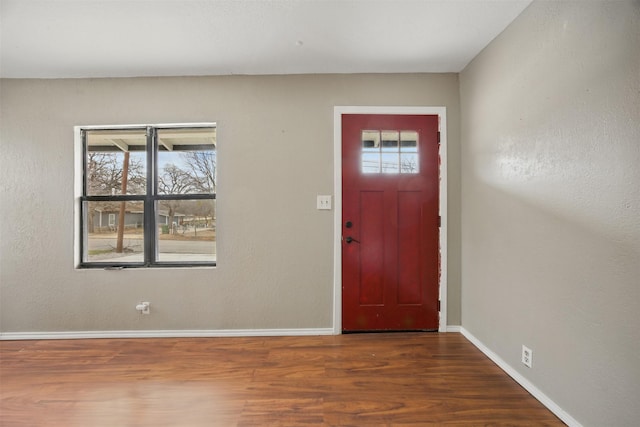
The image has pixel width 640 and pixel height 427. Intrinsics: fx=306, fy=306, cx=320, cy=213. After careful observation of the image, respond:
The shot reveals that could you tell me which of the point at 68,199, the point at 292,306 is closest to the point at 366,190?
the point at 292,306

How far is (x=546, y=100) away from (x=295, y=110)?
1897mm

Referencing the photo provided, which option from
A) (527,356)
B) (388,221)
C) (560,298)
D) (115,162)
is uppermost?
(115,162)

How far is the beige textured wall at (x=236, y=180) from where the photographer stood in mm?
2834

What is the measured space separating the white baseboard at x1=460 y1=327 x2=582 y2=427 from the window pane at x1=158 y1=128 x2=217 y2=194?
8.90 ft

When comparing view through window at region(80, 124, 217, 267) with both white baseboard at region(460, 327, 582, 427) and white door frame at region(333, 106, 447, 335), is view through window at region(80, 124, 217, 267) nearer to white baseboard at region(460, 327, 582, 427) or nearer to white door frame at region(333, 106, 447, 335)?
white door frame at region(333, 106, 447, 335)

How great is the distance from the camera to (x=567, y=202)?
5.33 ft

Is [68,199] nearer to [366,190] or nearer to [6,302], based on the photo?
[6,302]

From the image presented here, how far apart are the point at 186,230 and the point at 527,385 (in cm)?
297

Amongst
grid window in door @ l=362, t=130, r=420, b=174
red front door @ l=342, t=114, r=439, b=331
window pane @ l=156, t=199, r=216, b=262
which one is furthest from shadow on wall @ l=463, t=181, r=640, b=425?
window pane @ l=156, t=199, r=216, b=262

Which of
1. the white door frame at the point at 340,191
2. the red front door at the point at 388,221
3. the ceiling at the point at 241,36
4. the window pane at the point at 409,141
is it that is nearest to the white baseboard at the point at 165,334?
the white door frame at the point at 340,191

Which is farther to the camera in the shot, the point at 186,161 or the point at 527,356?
the point at 186,161

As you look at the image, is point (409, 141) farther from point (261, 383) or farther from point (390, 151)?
point (261, 383)

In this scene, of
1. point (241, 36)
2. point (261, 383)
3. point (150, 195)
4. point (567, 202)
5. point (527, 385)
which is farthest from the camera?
point (150, 195)

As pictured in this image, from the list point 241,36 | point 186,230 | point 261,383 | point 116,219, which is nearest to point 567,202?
point 261,383
